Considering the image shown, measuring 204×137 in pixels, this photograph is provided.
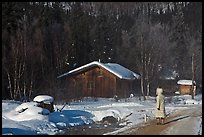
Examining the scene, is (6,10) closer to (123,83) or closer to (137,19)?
(123,83)

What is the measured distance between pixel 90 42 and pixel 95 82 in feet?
60.6

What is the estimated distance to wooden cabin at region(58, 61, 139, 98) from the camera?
2100 inches

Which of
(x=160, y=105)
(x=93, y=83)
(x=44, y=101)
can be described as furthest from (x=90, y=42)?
(x=160, y=105)

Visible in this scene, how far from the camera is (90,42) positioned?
71.7 meters

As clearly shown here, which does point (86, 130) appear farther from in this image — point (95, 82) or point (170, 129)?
point (95, 82)

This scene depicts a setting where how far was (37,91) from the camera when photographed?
5066 cm

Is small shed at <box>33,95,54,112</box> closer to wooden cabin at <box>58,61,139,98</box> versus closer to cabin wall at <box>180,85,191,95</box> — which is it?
wooden cabin at <box>58,61,139,98</box>

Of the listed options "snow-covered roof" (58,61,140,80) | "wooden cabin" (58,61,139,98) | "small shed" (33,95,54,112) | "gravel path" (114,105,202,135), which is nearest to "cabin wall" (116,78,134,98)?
"wooden cabin" (58,61,139,98)

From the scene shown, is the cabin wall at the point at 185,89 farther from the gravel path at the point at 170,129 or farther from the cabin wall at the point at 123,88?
the gravel path at the point at 170,129

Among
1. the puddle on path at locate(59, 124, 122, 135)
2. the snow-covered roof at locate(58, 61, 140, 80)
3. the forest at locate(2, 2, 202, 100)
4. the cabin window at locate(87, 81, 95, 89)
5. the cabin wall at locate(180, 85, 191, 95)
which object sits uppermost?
the forest at locate(2, 2, 202, 100)

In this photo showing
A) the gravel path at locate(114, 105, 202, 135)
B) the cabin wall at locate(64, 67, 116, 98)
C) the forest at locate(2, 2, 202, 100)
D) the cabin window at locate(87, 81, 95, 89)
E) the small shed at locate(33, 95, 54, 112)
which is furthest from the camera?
the cabin window at locate(87, 81, 95, 89)

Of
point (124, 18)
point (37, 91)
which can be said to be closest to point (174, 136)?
point (37, 91)

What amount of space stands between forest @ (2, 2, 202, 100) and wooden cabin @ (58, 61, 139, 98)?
2.07m

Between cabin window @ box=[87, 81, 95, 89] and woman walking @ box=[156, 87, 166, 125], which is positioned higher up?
cabin window @ box=[87, 81, 95, 89]
